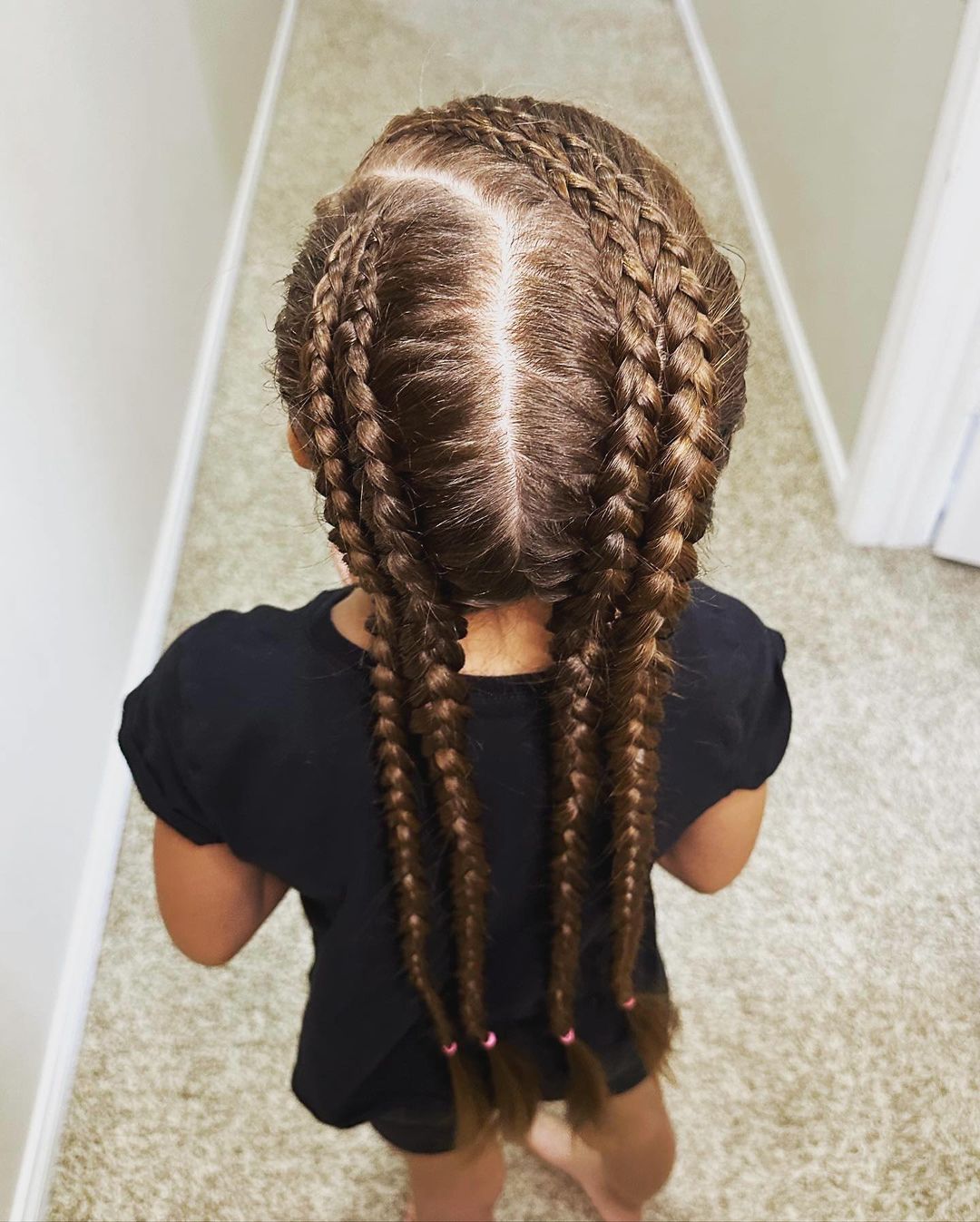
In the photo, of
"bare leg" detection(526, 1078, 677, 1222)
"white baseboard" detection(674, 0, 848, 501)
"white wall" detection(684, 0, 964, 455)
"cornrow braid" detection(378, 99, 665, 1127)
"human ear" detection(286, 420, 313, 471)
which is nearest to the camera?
"cornrow braid" detection(378, 99, 665, 1127)

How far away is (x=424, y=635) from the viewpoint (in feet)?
1.81

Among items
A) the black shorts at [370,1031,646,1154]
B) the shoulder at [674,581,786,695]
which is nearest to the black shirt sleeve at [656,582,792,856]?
the shoulder at [674,581,786,695]

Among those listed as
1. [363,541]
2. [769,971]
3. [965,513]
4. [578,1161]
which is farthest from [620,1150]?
[965,513]

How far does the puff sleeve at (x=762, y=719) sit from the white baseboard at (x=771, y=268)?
1050mm

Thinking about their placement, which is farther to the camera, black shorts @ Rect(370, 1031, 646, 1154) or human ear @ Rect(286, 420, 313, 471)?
black shorts @ Rect(370, 1031, 646, 1154)

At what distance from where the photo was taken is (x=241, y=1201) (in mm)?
1092

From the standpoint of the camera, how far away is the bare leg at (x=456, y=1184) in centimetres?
91

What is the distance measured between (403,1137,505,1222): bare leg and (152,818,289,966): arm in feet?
0.97

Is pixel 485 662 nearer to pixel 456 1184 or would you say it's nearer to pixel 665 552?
pixel 665 552

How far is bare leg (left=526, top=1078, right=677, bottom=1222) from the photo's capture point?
0.92 meters

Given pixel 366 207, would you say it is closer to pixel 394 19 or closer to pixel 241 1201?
pixel 241 1201

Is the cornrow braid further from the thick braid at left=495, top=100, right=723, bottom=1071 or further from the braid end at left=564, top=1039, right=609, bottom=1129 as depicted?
the braid end at left=564, top=1039, right=609, bottom=1129

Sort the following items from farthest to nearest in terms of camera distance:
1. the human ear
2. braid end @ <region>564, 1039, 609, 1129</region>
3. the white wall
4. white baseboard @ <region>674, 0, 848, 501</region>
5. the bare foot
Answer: white baseboard @ <region>674, 0, 848, 501</region> < the white wall < the bare foot < braid end @ <region>564, 1039, 609, 1129</region> < the human ear

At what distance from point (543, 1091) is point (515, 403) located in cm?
62
